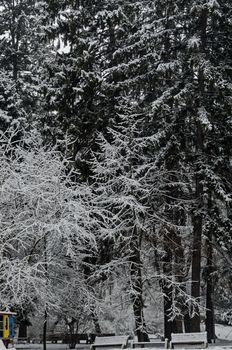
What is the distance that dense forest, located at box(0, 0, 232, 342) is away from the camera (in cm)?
2055

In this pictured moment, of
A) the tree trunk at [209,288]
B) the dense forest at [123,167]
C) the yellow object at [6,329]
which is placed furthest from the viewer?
the tree trunk at [209,288]

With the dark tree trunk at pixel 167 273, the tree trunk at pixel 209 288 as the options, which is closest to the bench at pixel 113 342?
the dark tree trunk at pixel 167 273

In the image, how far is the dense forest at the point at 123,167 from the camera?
2055cm

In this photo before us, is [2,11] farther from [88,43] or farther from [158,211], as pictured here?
[158,211]

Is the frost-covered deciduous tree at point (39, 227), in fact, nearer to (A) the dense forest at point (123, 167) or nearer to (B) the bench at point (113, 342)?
(A) the dense forest at point (123, 167)

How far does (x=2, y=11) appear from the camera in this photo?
103 ft

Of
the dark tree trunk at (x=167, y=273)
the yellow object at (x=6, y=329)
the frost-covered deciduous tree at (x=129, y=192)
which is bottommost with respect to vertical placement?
the yellow object at (x=6, y=329)

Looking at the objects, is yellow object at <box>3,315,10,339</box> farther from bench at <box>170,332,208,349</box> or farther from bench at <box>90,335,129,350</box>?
bench at <box>90,335,129,350</box>

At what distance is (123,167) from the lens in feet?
72.7

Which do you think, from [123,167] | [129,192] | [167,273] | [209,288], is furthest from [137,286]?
[209,288]

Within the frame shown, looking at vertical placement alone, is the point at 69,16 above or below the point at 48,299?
above

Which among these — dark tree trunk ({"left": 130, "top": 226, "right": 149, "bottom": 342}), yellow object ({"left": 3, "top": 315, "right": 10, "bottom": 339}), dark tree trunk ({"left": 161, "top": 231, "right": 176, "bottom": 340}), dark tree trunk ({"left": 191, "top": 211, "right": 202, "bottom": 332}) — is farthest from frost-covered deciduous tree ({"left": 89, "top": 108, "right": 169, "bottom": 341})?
yellow object ({"left": 3, "top": 315, "right": 10, "bottom": 339})

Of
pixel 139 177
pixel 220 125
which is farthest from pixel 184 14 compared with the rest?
pixel 139 177

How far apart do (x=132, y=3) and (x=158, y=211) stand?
29.3 feet
